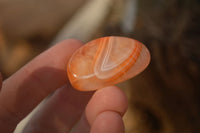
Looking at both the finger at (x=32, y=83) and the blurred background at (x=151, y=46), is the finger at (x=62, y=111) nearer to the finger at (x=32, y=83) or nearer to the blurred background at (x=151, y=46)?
the finger at (x=32, y=83)

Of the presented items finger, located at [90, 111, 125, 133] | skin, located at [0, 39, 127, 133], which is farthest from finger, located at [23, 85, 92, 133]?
finger, located at [90, 111, 125, 133]

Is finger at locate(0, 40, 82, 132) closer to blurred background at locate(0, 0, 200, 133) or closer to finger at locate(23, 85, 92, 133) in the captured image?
finger at locate(23, 85, 92, 133)

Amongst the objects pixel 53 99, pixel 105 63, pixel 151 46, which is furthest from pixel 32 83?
pixel 151 46

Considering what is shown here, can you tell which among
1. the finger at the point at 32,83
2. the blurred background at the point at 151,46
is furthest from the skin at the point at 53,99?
the blurred background at the point at 151,46

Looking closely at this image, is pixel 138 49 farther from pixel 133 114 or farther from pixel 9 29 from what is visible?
pixel 9 29

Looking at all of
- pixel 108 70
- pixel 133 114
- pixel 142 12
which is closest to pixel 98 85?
pixel 108 70

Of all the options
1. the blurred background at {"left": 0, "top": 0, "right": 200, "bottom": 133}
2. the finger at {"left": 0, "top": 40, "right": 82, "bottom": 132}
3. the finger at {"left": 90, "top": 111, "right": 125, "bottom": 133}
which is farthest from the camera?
the blurred background at {"left": 0, "top": 0, "right": 200, "bottom": 133}
